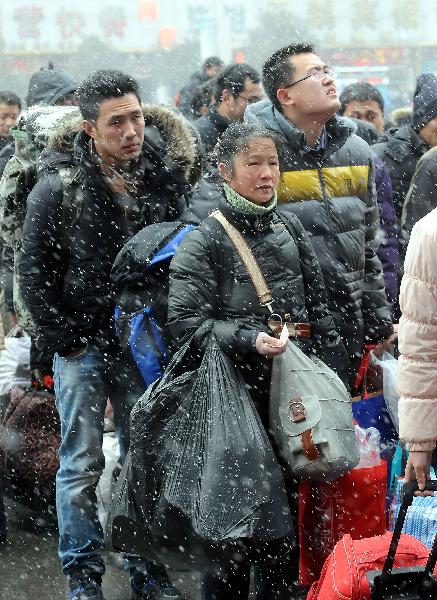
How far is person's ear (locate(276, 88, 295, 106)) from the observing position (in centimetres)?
553

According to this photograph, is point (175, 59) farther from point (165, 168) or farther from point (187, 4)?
point (165, 168)

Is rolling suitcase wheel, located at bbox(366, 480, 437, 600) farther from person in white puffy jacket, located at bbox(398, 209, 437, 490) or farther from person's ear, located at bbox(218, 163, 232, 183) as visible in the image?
person's ear, located at bbox(218, 163, 232, 183)

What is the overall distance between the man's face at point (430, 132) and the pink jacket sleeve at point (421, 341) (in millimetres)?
3994

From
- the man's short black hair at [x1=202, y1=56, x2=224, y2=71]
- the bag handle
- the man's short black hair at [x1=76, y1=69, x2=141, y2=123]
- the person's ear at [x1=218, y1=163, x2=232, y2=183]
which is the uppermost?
the man's short black hair at [x1=76, y1=69, x2=141, y2=123]

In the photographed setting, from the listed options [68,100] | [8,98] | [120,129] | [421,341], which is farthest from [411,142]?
[421,341]

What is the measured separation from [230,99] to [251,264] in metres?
3.89

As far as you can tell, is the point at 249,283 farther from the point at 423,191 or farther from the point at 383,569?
the point at 423,191

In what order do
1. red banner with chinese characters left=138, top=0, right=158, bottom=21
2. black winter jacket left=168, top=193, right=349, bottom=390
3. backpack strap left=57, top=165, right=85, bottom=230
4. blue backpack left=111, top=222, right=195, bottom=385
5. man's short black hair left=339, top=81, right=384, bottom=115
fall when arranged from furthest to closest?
red banner with chinese characters left=138, top=0, right=158, bottom=21 → man's short black hair left=339, top=81, right=384, bottom=115 → backpack strap left=57, top=165, right=85, bottom=230 → blue backpack left=111, top=222, right=195, bottom=385 → black winter jacket left=168, top=193, right=349, bottom=390

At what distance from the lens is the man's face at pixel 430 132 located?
7.61m

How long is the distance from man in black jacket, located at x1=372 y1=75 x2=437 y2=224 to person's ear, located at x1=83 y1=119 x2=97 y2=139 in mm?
2686

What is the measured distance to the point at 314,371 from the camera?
471cm

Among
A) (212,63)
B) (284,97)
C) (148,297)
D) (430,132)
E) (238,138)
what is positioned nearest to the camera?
(238,138)

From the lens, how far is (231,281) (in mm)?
4801

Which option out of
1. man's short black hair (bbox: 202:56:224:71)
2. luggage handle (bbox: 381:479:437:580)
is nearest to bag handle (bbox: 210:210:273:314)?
luggage handle (bbox: 381:479:437:580)
